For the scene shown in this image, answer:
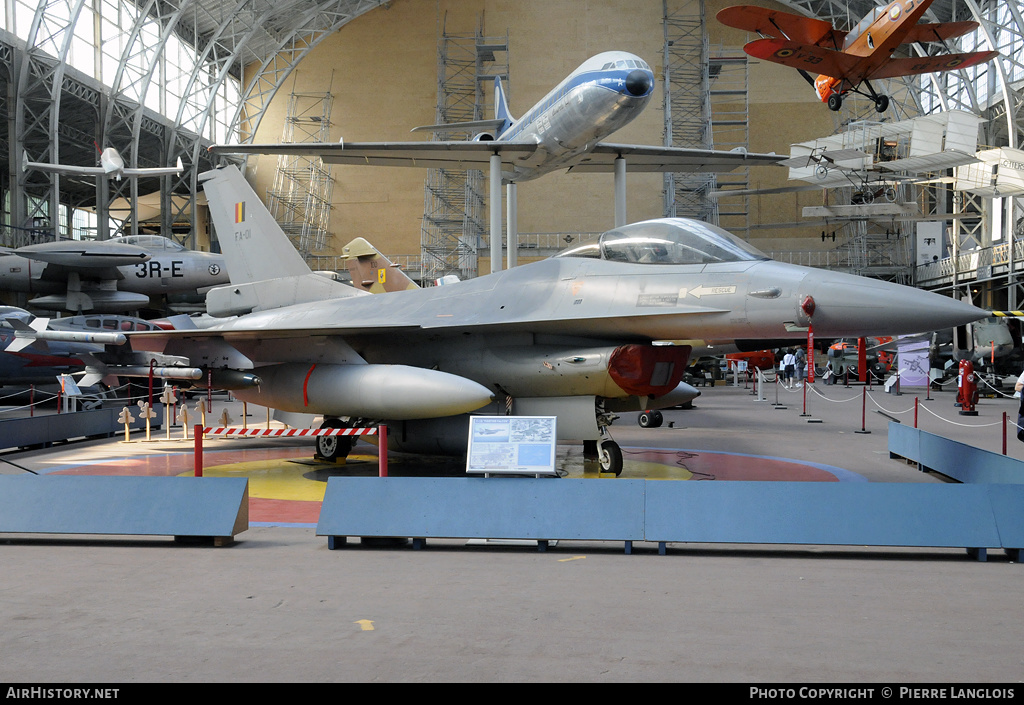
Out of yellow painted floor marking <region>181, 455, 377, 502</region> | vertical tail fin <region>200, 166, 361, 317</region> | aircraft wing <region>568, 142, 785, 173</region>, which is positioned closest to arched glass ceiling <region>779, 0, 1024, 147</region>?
aircraft wing <region>568, 142, 785, 173</region>

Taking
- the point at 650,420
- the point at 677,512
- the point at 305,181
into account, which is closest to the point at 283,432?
the point at 677,512

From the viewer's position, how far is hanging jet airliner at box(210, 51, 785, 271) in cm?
1622

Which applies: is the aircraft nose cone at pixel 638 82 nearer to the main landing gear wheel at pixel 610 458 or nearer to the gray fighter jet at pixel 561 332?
the gray fighter jet at pixel 561 332

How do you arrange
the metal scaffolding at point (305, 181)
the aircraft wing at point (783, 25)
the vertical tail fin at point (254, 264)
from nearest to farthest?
the vertical tail fin at point (254, 264) < the aircraft wing at point (783, 25) < the metal scaffolding at point (305, 181)

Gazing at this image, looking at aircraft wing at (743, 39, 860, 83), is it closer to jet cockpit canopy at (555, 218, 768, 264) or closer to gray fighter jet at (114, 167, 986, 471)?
gray fighter jet at (114, 167, 986, 471)

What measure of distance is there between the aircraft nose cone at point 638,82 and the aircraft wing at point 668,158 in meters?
2.36

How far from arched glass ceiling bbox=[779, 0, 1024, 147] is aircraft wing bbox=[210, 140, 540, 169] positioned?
17047 mm

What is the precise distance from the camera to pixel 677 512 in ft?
18.0

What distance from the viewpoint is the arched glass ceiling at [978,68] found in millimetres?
27547

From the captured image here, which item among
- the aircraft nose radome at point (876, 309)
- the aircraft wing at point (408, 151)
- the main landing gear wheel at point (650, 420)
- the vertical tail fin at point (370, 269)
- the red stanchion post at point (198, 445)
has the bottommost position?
the main landing gear wheel at point (650, 420)

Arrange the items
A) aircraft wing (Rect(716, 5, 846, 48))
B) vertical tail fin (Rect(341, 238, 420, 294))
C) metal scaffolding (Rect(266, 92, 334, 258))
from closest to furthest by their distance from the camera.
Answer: vertical tail fin (Rect(341, 238, 420, 294)) → aircraft wing (Rect(716, 5, 846, 48)) → metal scaffolding (Rect(266, 92, 334, 258))

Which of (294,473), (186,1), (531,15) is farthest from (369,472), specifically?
(531,15)

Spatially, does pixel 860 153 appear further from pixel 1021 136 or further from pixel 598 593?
pixel 598 593

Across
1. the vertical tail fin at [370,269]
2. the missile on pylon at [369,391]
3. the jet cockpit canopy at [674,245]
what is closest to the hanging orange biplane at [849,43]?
the vertical tail fin at [370,269]
